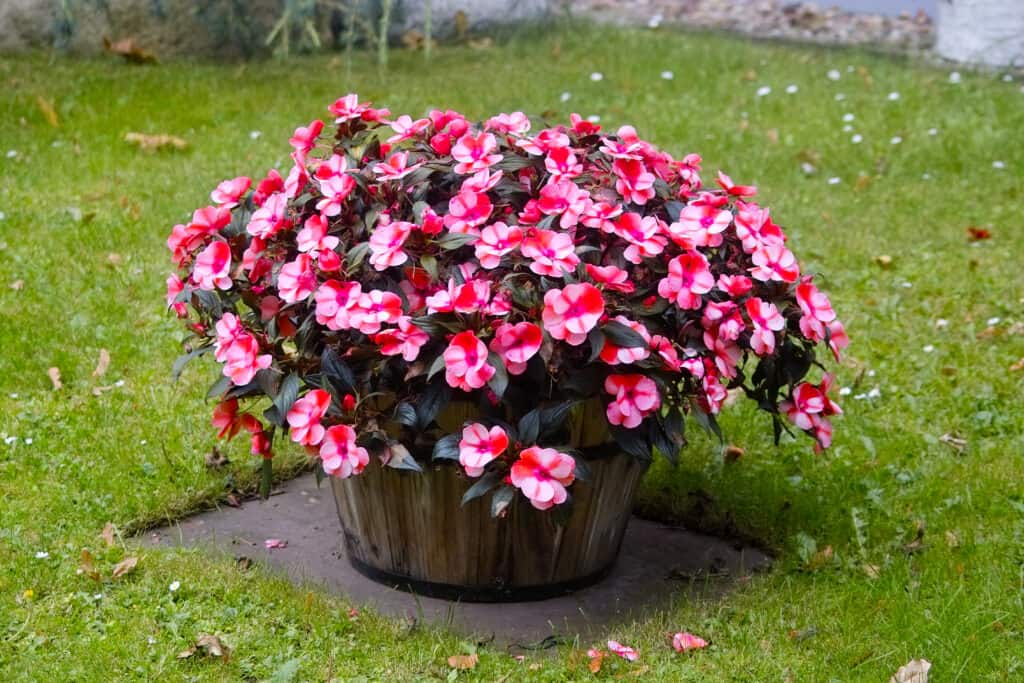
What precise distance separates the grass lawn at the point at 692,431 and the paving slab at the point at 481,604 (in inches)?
3.8

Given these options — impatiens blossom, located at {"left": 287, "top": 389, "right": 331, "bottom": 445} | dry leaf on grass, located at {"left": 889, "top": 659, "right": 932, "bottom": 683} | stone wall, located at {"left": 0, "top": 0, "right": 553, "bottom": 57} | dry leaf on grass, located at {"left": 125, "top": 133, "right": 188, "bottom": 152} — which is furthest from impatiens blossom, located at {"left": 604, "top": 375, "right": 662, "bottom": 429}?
stone wall, located at {"left": 0, "top": 0, "right": 553, "bottom": 57}

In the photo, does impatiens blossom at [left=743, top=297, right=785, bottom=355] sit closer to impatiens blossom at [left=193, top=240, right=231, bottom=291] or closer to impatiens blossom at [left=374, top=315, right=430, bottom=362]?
impatiens blossom at [left=374, top=315, right=430, bottom=362]

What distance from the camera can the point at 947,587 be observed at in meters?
3.90

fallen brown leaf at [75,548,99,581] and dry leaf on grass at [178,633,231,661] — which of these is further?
fallen brown leaf at [75,548,99,581]

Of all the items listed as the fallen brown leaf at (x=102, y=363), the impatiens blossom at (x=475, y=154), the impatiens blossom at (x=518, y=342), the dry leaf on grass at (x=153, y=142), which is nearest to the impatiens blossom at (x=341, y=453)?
the impatiens blossom at (x=518, y=342)

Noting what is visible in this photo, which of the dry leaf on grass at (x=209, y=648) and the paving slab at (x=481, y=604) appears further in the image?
the paving slab at (x=481, y=604)

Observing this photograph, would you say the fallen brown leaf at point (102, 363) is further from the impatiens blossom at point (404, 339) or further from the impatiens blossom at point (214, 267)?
the impatiens blossom at point (404, 339)

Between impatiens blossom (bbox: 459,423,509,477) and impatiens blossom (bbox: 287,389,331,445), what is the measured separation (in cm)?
35

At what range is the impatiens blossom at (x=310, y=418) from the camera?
11.2ft

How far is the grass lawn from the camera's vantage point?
3.60 m

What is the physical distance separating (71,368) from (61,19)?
14.1ft

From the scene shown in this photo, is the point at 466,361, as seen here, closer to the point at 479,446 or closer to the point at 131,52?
the point at 479,446

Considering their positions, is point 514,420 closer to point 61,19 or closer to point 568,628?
point 568,628

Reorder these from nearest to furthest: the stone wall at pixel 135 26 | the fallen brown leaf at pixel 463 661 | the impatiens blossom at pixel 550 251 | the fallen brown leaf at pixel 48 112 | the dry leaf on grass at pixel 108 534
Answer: the impatiens blossom at pixel 550 251, the fallen brown leaf at pixel 463 661, the dry leaf on grass at pixel 108 534, the fallen brown leaf at pixel 48 112, the stone wall at pixel 135 26
